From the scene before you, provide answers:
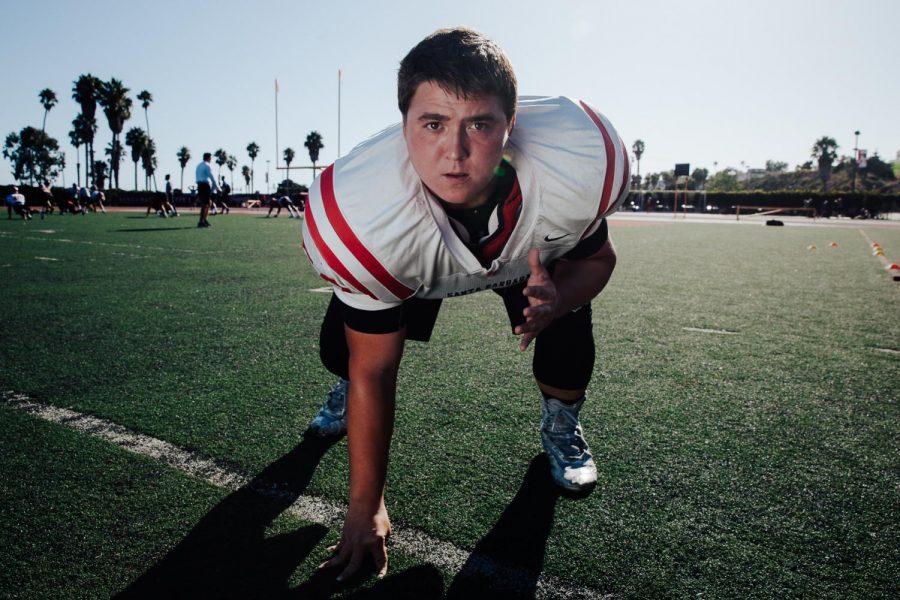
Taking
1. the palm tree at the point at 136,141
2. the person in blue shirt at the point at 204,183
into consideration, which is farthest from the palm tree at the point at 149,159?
the person in blue shirt at the point at 204,183

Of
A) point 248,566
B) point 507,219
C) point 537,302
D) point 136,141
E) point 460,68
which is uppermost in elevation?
point 136,141

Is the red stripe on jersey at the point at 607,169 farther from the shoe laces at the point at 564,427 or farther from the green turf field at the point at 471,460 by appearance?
the green turf field at the point at 471,460

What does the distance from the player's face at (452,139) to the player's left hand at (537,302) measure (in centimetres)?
27

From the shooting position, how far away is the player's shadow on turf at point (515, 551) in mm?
1496

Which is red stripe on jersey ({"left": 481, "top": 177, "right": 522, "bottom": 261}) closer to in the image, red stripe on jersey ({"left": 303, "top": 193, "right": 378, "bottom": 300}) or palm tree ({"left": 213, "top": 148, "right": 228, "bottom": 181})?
red stripe on jersey ({"left": 303, "top": 193, "right": 378, "bottom": 300})

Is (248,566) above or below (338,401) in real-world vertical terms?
below

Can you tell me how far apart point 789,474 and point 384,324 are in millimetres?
1548

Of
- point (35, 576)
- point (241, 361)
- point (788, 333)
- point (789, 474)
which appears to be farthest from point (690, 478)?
point (788, 333)

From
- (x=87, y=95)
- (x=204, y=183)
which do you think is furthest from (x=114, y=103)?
(x=204, y=183)

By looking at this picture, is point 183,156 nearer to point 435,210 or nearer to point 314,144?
point 314,144

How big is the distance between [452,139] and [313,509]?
1.17m

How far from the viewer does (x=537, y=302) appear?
1.54 meters

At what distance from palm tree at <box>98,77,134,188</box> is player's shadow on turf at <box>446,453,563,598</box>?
64.6 meters

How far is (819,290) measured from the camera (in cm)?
643
